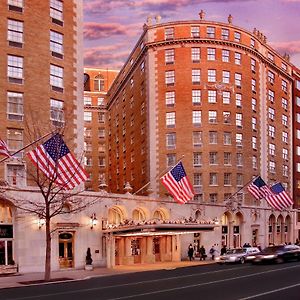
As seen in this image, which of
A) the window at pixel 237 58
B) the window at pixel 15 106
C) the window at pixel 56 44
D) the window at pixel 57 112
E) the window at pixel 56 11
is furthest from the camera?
the window at pixel 237 58

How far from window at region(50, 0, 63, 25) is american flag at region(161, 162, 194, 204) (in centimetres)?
1748

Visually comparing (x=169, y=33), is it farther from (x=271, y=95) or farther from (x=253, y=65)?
(x=271, y=95)

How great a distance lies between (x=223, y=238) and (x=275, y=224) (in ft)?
55.9

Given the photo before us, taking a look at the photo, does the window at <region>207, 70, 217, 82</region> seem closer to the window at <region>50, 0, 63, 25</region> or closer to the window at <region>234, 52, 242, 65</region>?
the window at <region>234, 52, 242, 65</region>

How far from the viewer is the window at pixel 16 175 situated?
1885 inches

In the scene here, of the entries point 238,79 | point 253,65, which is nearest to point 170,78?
point 238,79

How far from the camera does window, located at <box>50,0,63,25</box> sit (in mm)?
52562

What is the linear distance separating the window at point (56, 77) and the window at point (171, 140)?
2830 centimetres


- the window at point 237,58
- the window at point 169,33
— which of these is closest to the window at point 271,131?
the window at point 237,58

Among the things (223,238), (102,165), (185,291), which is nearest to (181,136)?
(223,238)

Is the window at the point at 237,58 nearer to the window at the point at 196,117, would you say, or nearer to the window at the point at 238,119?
the window at the point at 238,119

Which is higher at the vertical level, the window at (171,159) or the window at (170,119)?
the window at (170,119)

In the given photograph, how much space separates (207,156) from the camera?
253 feet

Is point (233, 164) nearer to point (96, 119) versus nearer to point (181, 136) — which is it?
point (181, 136)
